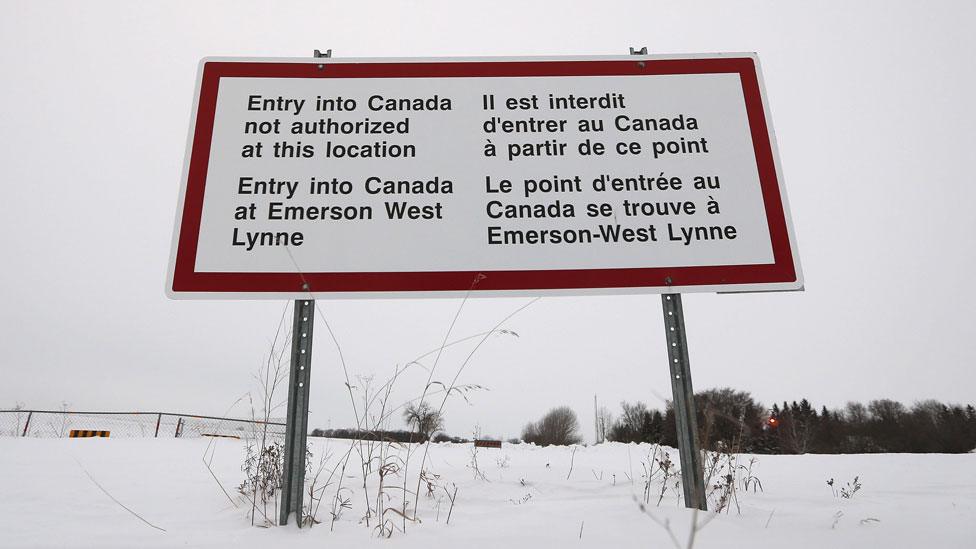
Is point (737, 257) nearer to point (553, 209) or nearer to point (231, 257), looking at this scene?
point (553, 209)

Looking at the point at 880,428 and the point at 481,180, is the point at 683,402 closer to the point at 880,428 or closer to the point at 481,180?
the point at 481,180

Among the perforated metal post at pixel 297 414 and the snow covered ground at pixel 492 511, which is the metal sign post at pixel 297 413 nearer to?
the perforated metal post at pixel 297 414

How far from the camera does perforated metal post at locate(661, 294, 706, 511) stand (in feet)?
8.20

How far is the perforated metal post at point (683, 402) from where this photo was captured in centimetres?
250

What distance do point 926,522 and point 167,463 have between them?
4927 millimetres

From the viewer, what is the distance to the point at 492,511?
2361mm

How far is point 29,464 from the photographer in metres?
3.46

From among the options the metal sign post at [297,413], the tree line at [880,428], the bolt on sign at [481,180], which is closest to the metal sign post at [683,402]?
the bolt on sign at [481,180]

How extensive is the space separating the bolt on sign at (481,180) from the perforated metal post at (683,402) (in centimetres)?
17

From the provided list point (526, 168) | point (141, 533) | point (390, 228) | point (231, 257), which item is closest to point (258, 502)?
point (141, 533)

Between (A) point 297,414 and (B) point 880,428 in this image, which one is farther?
(B) point 880,428

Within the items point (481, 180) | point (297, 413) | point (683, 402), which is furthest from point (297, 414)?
point (683, 402)

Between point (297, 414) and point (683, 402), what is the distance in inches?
84.3

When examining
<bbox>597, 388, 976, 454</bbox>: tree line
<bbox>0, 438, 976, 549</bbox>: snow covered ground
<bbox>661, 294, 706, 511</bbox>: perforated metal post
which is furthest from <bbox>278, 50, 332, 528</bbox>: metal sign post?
<bbox>597, 388, 976, 454</bbox>: tree line
